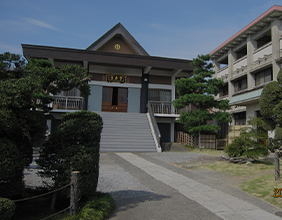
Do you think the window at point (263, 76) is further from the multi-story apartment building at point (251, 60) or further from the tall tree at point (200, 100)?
the tall tree at point (200, 100)

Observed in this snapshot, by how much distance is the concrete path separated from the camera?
4.80m

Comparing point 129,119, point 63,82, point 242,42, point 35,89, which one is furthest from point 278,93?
point 242,42

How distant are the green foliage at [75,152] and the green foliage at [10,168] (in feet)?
2.37

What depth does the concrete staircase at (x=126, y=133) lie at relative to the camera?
1534 centimetres

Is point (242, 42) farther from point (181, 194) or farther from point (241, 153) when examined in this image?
point (181, 194)

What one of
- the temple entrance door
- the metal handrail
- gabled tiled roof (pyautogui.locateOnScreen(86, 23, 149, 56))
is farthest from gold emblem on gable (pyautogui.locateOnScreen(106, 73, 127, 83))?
the metal handrail

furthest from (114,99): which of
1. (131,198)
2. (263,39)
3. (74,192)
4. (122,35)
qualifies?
(74,192)

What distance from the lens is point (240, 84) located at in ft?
86.4

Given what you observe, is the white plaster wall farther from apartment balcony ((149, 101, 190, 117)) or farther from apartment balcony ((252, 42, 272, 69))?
apartment balcony ((149, 101, 190, 117))

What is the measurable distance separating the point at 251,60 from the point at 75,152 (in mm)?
22974

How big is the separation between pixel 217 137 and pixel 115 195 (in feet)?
46.0

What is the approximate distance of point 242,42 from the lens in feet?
83.1

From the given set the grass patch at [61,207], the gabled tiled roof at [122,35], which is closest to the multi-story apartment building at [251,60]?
the gabled tiled roof at [122,35]

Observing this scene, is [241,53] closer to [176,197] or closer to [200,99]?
[200,99]
